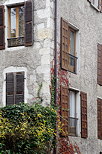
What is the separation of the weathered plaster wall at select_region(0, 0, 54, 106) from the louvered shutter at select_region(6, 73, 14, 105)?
0.66ft

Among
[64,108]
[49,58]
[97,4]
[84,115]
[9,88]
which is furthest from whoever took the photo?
[97,4]

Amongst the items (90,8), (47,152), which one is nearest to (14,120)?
(47,152)

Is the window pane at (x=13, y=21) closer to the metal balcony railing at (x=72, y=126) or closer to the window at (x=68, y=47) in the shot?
the window at (x=68, y=47)

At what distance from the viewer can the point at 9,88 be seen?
1769cm

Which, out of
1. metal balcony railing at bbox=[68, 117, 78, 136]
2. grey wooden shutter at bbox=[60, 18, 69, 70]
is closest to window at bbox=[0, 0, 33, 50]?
grey wooden shutter at bbox=[60, 18, 69, 70]

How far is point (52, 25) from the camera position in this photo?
17578 millimetres

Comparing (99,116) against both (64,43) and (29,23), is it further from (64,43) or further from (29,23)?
(29,23)

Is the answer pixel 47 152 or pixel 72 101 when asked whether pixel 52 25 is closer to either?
pixel 72 101

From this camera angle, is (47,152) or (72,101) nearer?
(47,152)

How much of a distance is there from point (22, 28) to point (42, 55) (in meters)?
1.41

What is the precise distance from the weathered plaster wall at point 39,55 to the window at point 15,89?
220 millimetres

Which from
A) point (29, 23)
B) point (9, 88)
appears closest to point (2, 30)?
point (29, 23)

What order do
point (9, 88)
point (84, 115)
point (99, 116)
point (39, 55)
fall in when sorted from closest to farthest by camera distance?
point (39, 55)
point (9, 88)
point (84, 115)
point (99, 116)

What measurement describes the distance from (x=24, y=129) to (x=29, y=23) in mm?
4218
